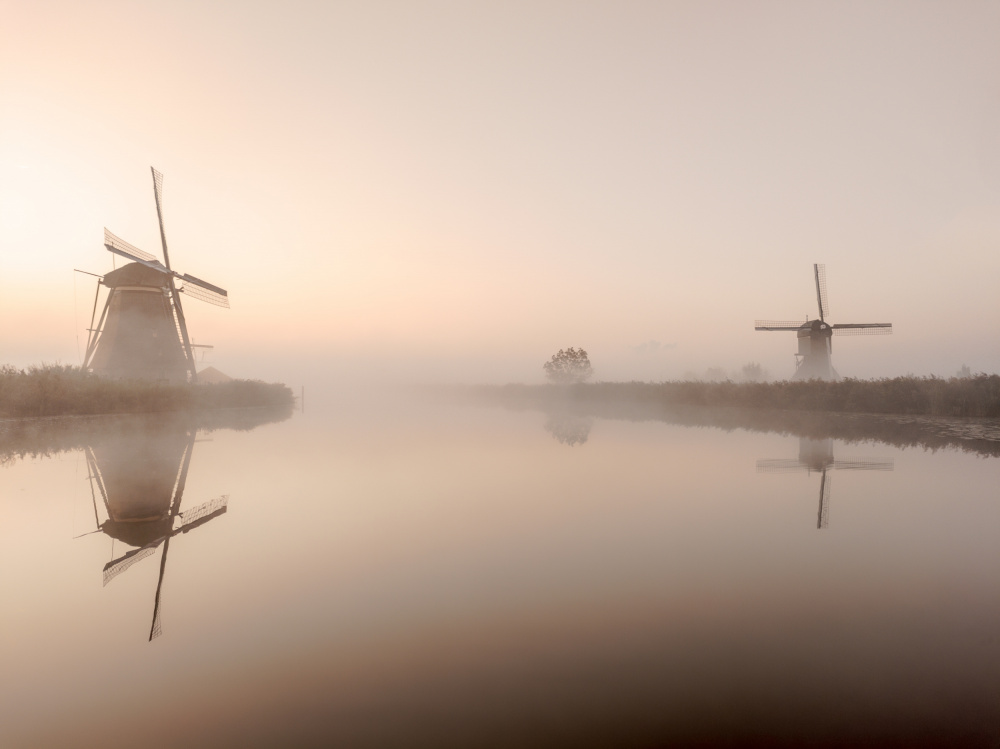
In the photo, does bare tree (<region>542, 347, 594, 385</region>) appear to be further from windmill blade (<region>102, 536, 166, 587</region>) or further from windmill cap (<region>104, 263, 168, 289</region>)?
windmill blade (<region>102, 536, 166, 587</region>)

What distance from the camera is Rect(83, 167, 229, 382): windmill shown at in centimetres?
3016

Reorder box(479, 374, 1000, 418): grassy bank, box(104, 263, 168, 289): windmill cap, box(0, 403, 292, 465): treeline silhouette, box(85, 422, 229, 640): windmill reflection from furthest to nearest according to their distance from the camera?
box(104, 263, 168, 289): windmill cap < box(479, 374, 1000, 418): grassy bank < box(0, 403, 292, 465): treeline silhouette < box(85, 422, 229, 640): windmill reflection

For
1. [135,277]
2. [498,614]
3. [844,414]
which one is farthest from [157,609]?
[844,414]

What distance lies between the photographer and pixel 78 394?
2505 cm

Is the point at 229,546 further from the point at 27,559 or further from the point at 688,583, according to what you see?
the point at 688,583

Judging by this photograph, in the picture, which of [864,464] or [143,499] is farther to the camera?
[864,464]

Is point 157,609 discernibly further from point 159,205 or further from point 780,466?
point 159,205

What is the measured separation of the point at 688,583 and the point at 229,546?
5.90 meters

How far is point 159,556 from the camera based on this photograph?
6.46 metres

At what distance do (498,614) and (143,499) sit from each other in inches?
319

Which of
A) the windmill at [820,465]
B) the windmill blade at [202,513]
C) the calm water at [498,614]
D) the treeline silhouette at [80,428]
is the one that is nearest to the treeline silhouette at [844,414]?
the windmill at [820,465]

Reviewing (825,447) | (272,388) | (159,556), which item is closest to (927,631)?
(159,556)

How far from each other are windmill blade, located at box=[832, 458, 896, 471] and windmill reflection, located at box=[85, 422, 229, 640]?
14234 mm

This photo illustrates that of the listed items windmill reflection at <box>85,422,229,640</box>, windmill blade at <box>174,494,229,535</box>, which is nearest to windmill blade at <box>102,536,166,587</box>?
windmill reflection at <box>85,422,229,640</box>
